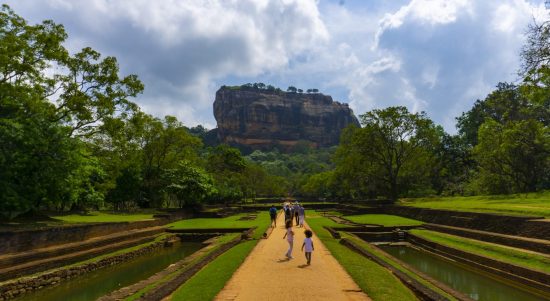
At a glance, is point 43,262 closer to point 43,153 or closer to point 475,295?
point 43,153

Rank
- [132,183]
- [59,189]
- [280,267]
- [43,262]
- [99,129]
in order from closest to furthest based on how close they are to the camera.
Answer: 1. [280,267]
2. [43,262]
3. [59,189]
4. [99,129]
5. [132,183]

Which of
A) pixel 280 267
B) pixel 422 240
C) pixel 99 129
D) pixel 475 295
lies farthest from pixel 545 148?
pixel 99 129

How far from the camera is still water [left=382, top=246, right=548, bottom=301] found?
12.0 m

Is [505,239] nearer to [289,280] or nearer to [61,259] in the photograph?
[289,280]

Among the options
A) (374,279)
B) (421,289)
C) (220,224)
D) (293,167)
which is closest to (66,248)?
(374,279)

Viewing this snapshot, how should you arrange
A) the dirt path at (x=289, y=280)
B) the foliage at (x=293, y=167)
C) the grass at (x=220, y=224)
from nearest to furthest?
the dirt path at (x=289, y=280)
the grass at (x=220, y=224)
the foliage at (x=293, y=167)

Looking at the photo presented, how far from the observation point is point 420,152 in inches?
1742

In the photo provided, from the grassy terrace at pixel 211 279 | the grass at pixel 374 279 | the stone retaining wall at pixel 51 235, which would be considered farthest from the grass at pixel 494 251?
the stone retaining wall at pixel 51 235

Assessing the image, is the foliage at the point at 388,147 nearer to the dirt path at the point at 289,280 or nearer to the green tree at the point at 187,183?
the green tree at the point at 187,183

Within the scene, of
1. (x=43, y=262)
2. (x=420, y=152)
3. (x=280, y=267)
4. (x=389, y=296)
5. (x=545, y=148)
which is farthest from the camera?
(x=420, y=152)

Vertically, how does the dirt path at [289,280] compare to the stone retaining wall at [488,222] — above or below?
below

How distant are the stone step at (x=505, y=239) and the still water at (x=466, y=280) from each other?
2.77 meters

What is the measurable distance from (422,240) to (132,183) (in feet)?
98.2

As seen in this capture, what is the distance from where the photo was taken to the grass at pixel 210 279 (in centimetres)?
886
